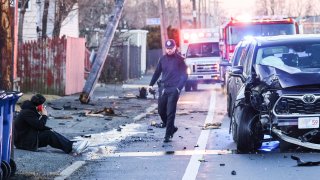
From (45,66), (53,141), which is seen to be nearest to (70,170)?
(53,141)

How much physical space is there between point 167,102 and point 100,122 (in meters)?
3.92

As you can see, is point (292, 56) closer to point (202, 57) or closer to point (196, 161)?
point (196, 161)

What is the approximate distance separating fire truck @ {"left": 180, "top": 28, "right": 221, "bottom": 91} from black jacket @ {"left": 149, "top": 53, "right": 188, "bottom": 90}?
15.8 m

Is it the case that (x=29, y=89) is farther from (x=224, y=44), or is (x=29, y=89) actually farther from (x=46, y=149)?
(x=46, y=149)

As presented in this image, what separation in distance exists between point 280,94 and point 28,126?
3936 millimetres

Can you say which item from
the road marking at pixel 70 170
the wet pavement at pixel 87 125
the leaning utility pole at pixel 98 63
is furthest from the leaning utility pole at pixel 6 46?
the leaning utility pole at pixel 98 63

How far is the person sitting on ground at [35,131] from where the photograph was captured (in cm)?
1061

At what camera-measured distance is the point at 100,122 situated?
16047 millimetres

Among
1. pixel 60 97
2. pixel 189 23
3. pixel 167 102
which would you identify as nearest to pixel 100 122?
pixel 167 102

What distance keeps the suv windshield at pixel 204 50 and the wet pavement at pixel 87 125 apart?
15.6 ft

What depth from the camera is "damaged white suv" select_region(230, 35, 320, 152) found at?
31.9ft

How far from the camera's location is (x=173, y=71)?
1245cm

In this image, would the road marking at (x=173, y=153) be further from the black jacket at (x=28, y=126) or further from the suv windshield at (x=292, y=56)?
the suv windshield at (x=292, y=56)

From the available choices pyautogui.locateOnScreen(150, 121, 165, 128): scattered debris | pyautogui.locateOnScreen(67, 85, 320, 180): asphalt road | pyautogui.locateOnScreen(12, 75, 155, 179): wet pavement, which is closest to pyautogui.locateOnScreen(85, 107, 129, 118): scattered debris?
pyautogui.locateOnScreen(12, 75, 155, 179): wet pavement
